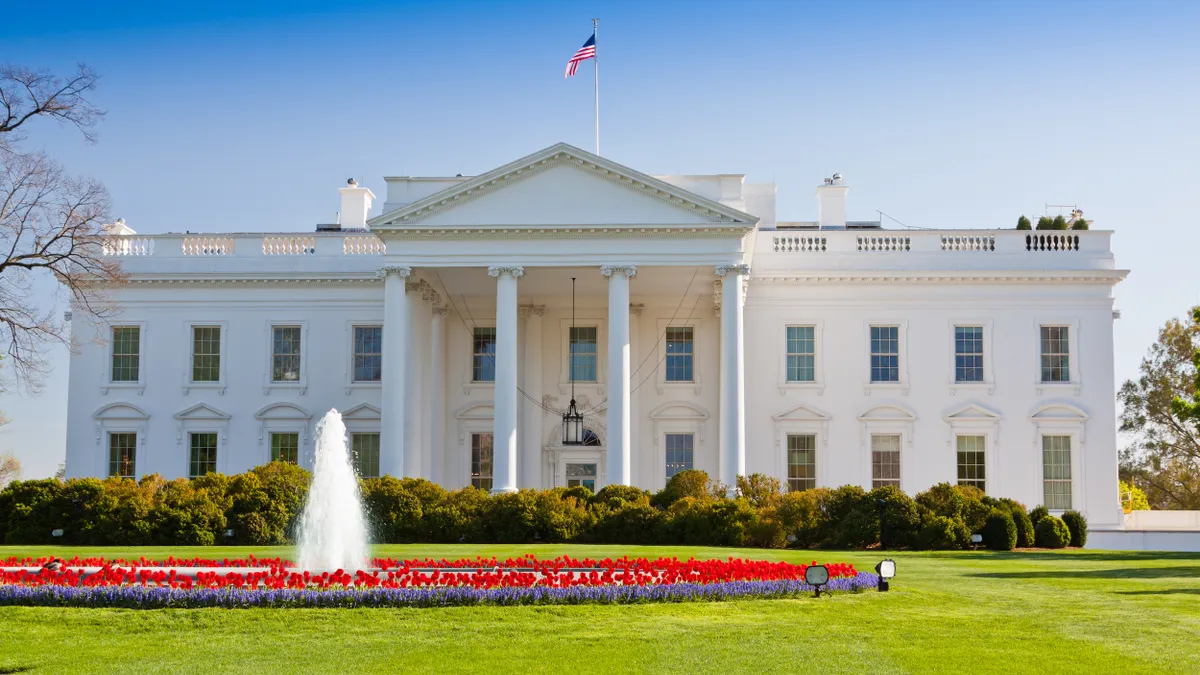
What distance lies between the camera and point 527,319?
136ft

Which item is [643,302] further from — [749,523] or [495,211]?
[749,523]

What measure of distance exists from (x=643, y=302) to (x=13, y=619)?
2806 centimetres

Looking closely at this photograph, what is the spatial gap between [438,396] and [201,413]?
25.4 feet

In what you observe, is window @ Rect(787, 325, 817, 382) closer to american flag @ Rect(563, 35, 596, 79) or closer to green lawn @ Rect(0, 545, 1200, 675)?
american flag @ Rect(563, 35, 596, 79)

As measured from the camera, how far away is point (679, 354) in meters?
41.4

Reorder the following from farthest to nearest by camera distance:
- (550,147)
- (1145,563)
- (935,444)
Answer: (935,444) → (550,147) → (1145,563)

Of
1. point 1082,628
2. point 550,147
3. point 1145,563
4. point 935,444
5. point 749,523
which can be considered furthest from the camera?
point 935,444

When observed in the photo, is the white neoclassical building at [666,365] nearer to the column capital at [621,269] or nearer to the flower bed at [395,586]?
the column capital at [621,269]

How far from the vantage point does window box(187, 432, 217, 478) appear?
41062 mm

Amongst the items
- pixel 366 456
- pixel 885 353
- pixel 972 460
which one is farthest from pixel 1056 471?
pixel 366 456

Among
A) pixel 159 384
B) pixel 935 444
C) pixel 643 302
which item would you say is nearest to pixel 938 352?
pixel 935 444

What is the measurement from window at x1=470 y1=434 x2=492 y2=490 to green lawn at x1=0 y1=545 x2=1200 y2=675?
25.5 m

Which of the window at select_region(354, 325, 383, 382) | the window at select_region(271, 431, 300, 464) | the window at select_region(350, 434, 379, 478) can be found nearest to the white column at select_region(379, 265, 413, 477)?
the window at select_region(350, 434, 379, 478)

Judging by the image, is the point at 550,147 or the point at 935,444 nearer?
the point at 550,147
